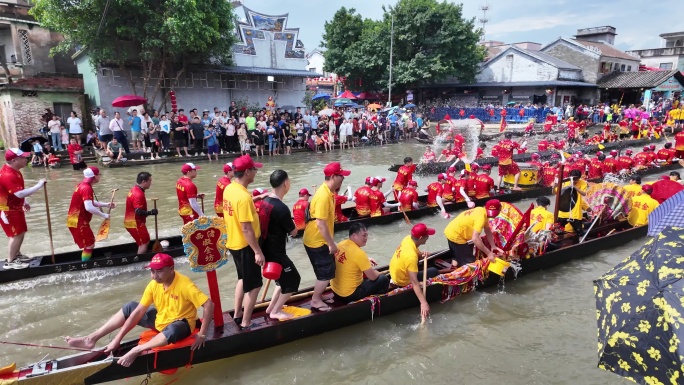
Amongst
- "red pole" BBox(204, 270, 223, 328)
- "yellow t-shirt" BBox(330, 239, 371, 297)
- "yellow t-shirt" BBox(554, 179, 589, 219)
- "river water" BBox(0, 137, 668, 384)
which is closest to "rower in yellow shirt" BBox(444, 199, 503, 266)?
"river water" BBox(0, 137, 668, 384)

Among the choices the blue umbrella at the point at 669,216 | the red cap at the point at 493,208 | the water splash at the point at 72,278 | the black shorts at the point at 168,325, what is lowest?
the water splash at the point at 72,278

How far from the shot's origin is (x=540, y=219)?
7539 millimetres

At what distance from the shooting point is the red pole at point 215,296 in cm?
460

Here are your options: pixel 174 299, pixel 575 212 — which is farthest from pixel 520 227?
pixel 174 299

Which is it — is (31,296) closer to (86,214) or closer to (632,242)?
(86,214)

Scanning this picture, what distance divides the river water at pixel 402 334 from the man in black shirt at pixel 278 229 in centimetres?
78

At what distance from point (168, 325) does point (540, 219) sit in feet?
20.2

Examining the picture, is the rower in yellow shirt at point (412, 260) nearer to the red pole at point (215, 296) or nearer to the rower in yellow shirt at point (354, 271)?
the rower in yellow shirt at point (354, 271)

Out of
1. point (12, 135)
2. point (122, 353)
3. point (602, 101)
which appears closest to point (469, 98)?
point (602, 101)

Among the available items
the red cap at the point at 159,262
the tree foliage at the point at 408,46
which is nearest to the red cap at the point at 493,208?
the red cap at the point at 159,262

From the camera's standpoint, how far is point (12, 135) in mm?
18625

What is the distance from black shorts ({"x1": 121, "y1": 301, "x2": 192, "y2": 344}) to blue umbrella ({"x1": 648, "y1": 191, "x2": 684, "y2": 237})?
4315 mm

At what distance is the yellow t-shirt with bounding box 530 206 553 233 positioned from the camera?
749 centimetres

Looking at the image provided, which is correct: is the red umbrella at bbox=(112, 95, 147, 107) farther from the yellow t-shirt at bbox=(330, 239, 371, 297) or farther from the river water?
the yellow t-shirt at bbox=(330, 239, 371, 297)
